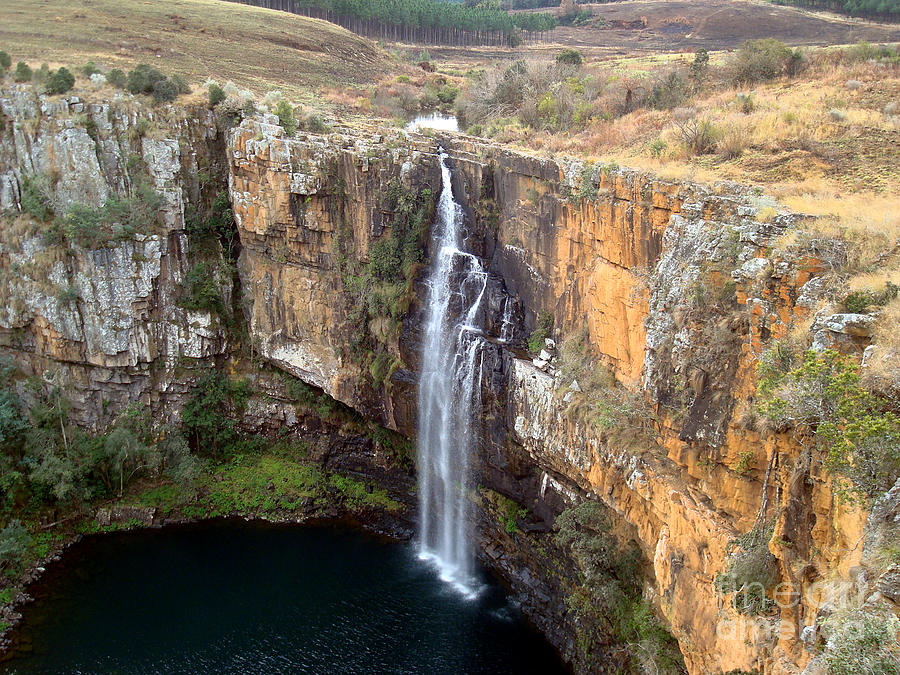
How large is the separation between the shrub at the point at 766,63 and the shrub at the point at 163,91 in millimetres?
27411

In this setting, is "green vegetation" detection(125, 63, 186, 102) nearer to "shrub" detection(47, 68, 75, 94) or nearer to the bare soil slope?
"shrub" detection(47, 68, 75, 94)

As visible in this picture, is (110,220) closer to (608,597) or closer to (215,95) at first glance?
(215,95)

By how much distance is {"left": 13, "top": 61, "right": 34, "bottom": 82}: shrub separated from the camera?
113 feet

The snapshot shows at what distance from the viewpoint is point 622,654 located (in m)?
23.7

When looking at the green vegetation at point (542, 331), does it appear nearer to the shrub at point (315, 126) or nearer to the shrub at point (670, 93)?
the shrub at point (670, 93)

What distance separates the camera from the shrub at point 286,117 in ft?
110

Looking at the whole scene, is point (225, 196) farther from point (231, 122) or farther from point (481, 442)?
point (481, 442)

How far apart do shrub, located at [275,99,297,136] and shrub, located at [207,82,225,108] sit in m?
3.68

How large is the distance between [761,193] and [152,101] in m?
29.8

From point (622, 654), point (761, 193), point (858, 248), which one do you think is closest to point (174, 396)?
point (622, 654)

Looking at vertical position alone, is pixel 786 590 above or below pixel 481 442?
above

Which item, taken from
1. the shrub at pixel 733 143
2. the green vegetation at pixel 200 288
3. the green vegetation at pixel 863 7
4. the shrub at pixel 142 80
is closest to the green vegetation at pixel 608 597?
the shrub at pixel 733 143

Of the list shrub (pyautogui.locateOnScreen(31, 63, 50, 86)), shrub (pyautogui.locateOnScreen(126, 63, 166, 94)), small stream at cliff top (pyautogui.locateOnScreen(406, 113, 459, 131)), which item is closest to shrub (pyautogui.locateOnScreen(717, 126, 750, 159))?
small stream at cliff top (pyautogui.locateOnScreen(406, 113, 459, 131))

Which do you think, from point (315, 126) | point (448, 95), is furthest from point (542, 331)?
point (448, 95)
